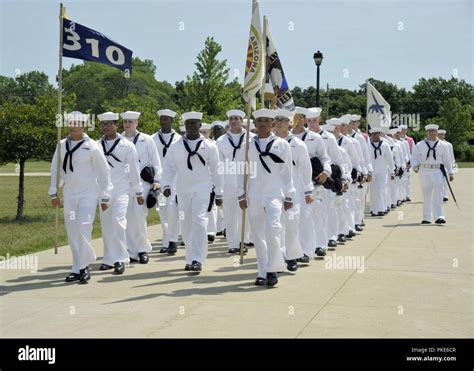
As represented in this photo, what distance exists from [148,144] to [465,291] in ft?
18.2

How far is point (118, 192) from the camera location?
10.8m

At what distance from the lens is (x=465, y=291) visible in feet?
29.8

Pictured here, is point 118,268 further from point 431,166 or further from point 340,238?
point 431,166

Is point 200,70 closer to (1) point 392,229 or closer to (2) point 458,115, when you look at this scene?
(1) point 392,229

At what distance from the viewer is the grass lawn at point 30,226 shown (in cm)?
1303

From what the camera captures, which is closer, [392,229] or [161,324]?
[161,324]

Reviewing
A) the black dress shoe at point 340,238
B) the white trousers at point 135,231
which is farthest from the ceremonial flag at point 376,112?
the white trousers at point 135,231

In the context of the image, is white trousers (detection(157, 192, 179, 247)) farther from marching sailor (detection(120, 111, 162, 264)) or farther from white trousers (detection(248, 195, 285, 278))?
white trousers (detection(248, 195, 285, 278))

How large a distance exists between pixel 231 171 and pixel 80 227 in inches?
150

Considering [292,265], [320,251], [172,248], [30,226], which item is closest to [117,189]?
[172,248]

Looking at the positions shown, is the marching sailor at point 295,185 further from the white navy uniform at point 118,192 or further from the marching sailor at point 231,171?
the white navy uniform at point 118,192

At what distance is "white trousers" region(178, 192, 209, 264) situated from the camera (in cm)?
1041

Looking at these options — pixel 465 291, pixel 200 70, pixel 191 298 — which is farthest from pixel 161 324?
pixel 200 70

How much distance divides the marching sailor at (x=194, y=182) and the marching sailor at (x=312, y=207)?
62.9 inches
